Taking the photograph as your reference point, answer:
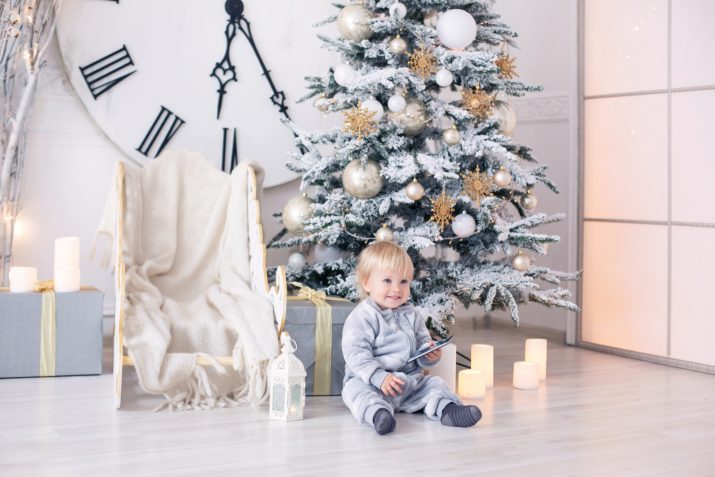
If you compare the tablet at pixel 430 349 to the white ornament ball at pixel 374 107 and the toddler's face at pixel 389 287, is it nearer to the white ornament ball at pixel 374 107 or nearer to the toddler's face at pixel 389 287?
the toddler's face at pixel 389 287

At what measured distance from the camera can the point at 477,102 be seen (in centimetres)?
326

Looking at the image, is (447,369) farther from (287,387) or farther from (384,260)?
(287,387)

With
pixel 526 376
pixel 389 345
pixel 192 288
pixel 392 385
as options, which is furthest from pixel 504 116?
pixel 192 288

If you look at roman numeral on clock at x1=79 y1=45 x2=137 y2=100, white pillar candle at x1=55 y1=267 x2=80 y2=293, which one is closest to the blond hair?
white pillar candle at x1=55 y1=267 x2=80 y2=293

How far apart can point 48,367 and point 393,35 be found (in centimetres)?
169

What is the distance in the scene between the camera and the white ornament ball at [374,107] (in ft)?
10.3

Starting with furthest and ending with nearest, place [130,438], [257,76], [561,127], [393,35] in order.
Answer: [561,127] → [257,76] → [393,35] → [130,438]

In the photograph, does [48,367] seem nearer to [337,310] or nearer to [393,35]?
[337,310]

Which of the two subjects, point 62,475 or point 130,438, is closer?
point 62,475

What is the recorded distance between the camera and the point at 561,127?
14.2 ft

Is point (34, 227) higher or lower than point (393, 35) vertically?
lower

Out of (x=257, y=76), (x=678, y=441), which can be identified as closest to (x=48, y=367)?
(x=257, y=76)

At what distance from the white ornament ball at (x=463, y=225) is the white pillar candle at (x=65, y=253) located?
137 centimetres

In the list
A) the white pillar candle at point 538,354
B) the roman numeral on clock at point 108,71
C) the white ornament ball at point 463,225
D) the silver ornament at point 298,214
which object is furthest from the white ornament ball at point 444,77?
the roman numeral on clock at point 108,71
